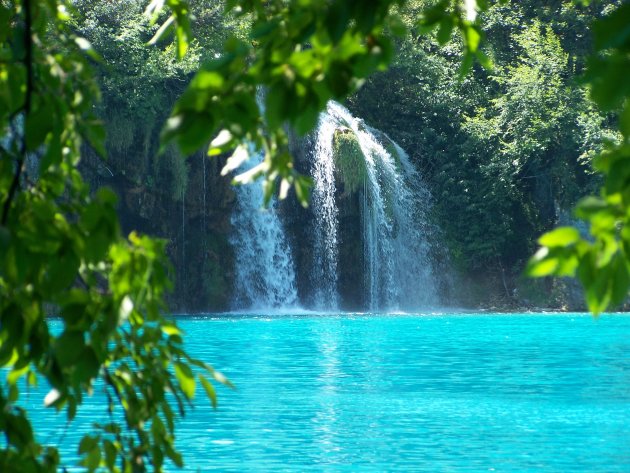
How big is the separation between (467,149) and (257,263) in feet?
21.6

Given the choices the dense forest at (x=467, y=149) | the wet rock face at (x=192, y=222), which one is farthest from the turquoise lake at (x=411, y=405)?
the dense forest at (x=467, y=149)

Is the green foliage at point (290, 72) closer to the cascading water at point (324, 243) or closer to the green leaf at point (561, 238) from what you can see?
the green leaf at point (561, 238)

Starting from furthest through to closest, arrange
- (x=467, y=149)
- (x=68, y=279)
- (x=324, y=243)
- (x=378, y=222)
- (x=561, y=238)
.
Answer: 1. (x=467, y=149)
2. (x=378, y=222)
3. (x=324, y=243)
4. (x=68, y=279)
5. (x=561, y=238)

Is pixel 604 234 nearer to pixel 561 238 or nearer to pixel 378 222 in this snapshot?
pixel 561 238

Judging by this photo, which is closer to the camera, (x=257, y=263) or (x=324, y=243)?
(x=257, y=263)

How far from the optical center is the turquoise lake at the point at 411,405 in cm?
681

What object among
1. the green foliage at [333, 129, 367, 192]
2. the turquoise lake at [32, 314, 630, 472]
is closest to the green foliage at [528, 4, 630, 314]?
the turquoise lake at [32, 314, 630, 472]

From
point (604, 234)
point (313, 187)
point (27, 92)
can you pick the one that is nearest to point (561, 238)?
point (604, 234)

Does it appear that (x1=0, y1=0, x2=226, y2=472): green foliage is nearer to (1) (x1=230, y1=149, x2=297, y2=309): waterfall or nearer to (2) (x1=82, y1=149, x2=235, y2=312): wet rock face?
(2) (x1=82, y1=149, x2=235, y2=312): wet rock face

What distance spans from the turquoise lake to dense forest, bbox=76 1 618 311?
9.13m

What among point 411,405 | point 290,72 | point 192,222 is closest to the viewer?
point 290,72

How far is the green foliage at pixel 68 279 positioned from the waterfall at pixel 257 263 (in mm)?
23176

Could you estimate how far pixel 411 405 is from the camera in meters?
8.92

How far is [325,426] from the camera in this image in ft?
26.0
